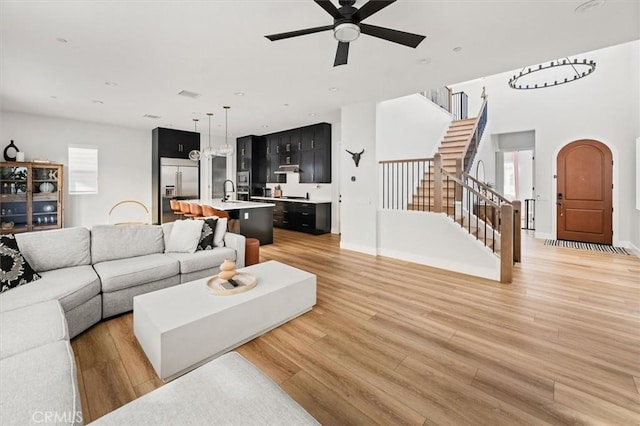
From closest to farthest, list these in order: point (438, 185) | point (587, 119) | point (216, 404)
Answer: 1. point (216, 404)
2. point (438, 185)
3. point (587, 119)

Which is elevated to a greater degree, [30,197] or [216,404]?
[30,197]

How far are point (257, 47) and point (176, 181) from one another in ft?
18.3

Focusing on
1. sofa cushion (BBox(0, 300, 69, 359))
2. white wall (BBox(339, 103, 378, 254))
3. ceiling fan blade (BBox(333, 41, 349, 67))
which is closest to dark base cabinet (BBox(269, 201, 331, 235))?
white wall (BBox(339, 103, 378, 254))

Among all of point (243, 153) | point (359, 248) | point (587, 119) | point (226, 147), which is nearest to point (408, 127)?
point (359, 248)

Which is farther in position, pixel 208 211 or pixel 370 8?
pixel 208 211

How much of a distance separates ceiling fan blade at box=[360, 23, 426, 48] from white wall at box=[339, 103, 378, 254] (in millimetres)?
2878

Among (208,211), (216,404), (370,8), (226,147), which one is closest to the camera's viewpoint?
(216,404)

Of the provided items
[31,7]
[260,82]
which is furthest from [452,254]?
[31,7]

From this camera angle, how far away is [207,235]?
3.64m

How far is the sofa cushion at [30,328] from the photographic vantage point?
4.96 ft

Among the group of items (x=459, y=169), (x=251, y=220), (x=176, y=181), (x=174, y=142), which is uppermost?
(x=174, y=142)

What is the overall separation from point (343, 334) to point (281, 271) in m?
0.92

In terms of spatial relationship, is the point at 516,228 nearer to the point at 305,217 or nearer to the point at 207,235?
the point at 305,217

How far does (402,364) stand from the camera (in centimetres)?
207
